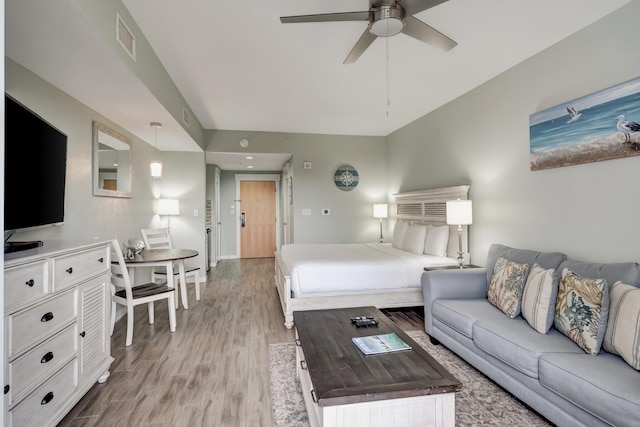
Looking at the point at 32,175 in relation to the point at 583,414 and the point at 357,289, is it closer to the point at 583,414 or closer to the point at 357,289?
the point at 357,289

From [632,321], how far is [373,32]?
2.07 m

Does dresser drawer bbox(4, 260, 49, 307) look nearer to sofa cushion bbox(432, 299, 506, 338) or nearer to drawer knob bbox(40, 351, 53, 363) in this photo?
drawer knob bbox(40, 351, 53, 363)

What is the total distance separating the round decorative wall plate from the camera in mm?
5547

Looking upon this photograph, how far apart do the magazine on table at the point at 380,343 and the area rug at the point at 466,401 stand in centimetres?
54

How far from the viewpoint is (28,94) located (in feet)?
6.86

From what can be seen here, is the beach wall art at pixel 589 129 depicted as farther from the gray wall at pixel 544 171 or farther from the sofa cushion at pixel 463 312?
the sofa cushion at pixel 463 312

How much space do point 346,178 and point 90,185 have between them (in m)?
3.76

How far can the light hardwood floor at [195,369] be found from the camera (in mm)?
1859

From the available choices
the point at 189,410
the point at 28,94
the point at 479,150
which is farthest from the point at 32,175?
the point at 479,150

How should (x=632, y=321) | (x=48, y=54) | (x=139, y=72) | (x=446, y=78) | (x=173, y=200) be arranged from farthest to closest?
(x=173, y=200), (x=446, y=78), (x=139, y=72), (x=48, y=54), (x=632, y=321)

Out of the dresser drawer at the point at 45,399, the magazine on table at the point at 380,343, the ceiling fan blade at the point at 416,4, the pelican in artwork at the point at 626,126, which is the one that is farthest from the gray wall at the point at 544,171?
the dresser drawer at the point at 45,399

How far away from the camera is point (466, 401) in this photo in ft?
6.40

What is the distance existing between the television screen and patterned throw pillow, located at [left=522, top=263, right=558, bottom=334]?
3.01m

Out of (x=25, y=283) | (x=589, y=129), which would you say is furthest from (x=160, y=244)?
(x=589, y=129)
